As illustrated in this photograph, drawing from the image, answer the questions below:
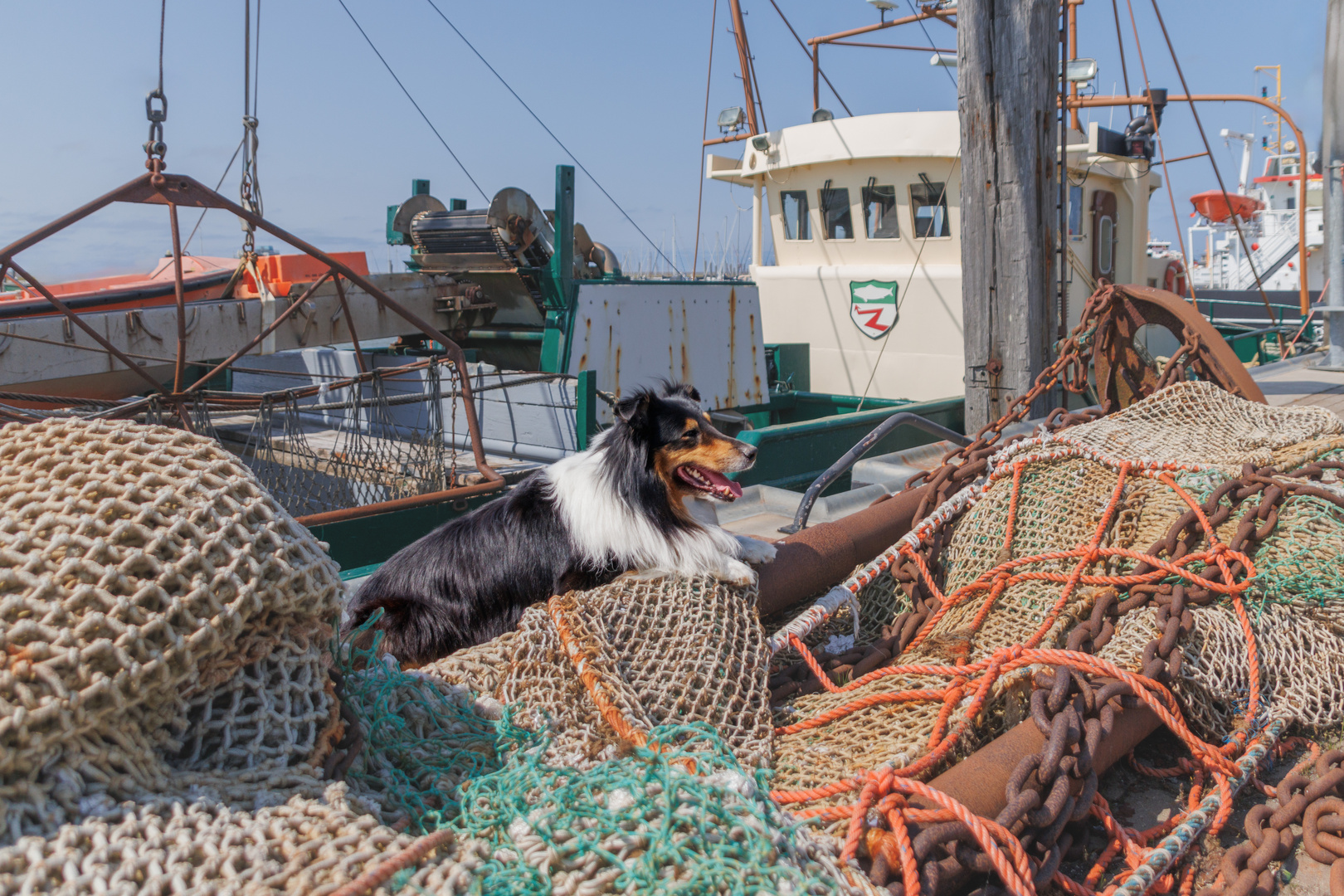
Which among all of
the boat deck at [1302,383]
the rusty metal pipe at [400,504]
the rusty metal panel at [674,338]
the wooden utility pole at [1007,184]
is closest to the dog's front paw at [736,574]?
the rusty metal pipe at [400,504]

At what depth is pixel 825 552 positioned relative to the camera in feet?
9.16

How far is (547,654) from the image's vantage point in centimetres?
197

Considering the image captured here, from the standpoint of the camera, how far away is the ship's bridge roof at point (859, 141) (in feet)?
30.7

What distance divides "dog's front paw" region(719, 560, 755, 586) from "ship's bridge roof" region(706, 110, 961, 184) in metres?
8.09

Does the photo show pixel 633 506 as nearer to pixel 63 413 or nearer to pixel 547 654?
pixel 547 654

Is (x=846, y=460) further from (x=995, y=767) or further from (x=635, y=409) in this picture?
(x=995, y=767)

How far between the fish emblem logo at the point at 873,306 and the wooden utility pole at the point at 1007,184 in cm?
508

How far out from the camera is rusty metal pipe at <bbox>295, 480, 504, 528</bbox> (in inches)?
164

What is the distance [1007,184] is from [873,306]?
5600 millimetres

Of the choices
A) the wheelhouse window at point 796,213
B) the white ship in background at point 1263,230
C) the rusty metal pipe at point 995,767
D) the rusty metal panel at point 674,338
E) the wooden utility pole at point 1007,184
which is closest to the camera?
the rusty metal pipe at point 995,767

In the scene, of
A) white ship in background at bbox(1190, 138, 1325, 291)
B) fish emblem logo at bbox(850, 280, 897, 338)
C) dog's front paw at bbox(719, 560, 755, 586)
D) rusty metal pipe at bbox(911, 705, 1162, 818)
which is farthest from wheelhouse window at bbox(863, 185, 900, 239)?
white ship in background at bbox(1190, 138, 1325, 291)

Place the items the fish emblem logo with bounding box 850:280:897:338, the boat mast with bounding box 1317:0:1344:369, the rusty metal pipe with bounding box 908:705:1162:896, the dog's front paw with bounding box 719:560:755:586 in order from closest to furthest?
the rusty metal pipe with bounding box 908:705:1162:896 < the dog's front paw with bounding box 719:560:755:586 < the boat mast with bounding box 1317:0:1344:369 < the fish emblem logo with bounding box 850:280:897:338

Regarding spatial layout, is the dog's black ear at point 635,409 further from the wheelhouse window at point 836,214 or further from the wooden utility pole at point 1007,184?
the wheelhouse window at point 836,214

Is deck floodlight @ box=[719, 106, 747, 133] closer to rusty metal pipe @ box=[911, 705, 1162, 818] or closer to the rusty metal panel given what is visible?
the rusty metal panel
